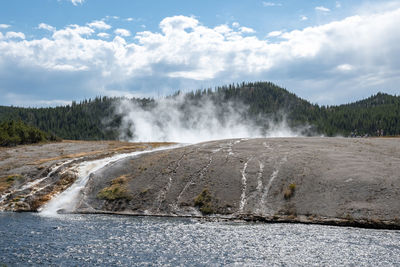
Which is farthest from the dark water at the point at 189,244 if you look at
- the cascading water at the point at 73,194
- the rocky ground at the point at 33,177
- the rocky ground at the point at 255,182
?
the rocky ground at the point at 33,177

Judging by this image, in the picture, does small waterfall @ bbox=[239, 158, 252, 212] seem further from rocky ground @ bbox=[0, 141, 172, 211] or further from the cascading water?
rocky ground @ bbox=[0, 141, 172, 211]

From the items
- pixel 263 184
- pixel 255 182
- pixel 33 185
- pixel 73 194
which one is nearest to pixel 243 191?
pixel 255 182

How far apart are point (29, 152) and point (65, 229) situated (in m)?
49.2

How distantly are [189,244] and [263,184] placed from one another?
57.1 feet

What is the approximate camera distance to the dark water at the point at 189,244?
24578mm

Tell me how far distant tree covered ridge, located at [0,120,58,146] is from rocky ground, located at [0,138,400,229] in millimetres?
31711

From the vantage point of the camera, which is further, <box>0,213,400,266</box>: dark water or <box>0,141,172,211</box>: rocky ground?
<box>0,141,172,211</box>: rocky ground

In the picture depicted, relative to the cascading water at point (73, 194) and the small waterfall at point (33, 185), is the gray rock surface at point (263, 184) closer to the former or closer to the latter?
the cascading water at point (73, 194)

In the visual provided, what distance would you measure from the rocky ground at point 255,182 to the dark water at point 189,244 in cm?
331

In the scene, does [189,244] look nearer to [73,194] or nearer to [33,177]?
[73,194]

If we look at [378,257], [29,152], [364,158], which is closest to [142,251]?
[378,257]

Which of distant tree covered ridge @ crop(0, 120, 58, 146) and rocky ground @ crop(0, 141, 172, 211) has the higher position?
distant tree covered ridge @ crop(0, 120, 58, 146)

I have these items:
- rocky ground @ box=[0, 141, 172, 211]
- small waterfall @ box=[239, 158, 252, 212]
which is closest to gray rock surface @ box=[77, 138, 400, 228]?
small waterfall @ box=[239, 158, 252, 212]

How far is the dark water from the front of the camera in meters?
24.6
